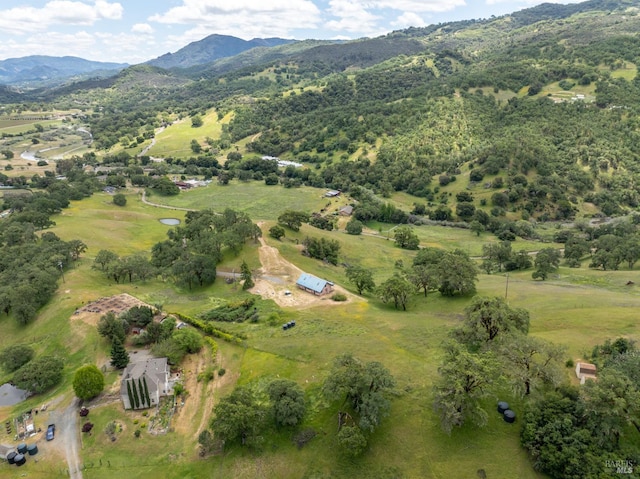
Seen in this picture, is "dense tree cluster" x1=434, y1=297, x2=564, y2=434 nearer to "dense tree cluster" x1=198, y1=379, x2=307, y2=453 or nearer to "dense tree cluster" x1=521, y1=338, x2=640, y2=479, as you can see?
"dense tree cluster" x1=521, y1=338, x2=640, y2=479

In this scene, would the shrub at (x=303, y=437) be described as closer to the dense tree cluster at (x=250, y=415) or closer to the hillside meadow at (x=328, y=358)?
the hillside meadow at (x=328, y=358)

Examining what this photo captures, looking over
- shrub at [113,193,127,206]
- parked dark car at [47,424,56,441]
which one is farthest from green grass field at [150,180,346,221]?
parked dark car at [47,424,56,441]

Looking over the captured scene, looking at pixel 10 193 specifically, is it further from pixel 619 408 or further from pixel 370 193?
pixel 619 408

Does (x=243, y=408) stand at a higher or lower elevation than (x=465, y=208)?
higher

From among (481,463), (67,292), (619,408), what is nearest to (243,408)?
(481,463)

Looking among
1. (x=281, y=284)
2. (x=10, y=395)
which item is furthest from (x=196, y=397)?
(x=281, y=284)

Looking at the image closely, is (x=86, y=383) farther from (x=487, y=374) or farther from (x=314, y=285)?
(x=487, y=374)

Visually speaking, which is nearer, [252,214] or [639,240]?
[639,240]

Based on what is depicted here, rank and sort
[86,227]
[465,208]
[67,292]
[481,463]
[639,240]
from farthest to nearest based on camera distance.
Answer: [465,208] < [86,227] < [639,240] < [67,292] < [481,463]
